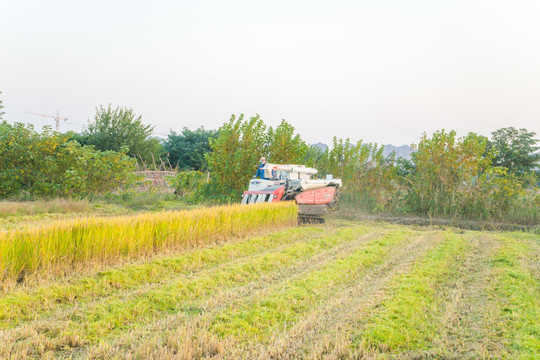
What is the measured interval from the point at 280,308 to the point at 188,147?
26707mm

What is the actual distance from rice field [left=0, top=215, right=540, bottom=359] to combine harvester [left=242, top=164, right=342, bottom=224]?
3.78 metres

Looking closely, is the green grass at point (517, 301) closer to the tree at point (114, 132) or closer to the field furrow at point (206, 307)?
the field furrow at point (206, 307)

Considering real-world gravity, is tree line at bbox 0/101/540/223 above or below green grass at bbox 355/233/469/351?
above

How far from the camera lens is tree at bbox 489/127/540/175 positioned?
64.9 ft

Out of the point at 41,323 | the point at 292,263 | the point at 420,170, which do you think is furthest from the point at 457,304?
the point at 420,170

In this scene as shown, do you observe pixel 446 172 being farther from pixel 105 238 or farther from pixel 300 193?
pixel 105 238

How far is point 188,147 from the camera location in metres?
30.0

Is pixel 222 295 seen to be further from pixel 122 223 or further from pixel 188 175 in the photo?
Result: pixel 188 175

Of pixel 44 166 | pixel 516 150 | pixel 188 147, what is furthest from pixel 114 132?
pixel 516 150

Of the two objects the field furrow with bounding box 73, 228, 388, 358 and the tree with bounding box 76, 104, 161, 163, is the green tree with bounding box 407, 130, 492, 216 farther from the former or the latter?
the tree with bounding box 76, 104, 161, 163

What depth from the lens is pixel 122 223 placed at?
19.4 feet

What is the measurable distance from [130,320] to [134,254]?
2.21m

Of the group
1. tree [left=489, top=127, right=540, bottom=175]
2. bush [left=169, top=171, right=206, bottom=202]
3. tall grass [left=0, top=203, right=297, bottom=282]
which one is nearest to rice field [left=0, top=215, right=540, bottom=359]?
tall grass [left=0, top=203, right=297, bottom=282]

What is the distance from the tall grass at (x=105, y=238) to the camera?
473 centimetres
